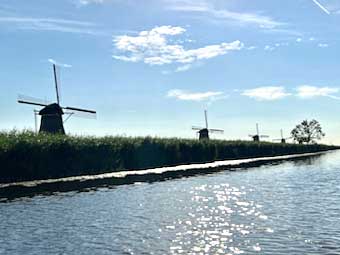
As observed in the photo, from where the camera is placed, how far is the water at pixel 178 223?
15141 millimetres

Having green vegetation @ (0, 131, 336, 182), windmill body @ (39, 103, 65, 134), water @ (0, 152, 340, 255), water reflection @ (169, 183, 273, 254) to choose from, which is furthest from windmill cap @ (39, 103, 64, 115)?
water reflection @ (169, 183, 273, 254)

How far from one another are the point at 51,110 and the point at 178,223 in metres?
51.2

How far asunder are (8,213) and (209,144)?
63.2 m

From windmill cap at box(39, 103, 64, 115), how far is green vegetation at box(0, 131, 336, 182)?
429 inches

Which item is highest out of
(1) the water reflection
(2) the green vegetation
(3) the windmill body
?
(3) the windmill body

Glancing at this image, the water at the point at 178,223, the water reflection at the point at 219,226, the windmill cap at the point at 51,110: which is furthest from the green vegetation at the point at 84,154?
the water reflection at the point at 219,226

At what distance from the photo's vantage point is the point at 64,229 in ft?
62.5

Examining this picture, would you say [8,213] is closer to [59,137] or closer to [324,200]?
[324,200]

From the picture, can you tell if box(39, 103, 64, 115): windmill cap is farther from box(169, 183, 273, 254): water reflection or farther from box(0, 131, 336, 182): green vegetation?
box(169, 183, 273, 254): water reflection

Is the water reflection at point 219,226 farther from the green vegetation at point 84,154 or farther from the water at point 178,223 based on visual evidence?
the green vegetation at point 84,154

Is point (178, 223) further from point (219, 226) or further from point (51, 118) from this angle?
point (51, 118)

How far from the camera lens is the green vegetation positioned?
1784 inches

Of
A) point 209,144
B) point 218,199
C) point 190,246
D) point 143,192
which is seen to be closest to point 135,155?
point 209,144

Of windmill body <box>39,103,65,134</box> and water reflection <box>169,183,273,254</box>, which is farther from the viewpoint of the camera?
windmill body <box>39,103,65,134</box>
